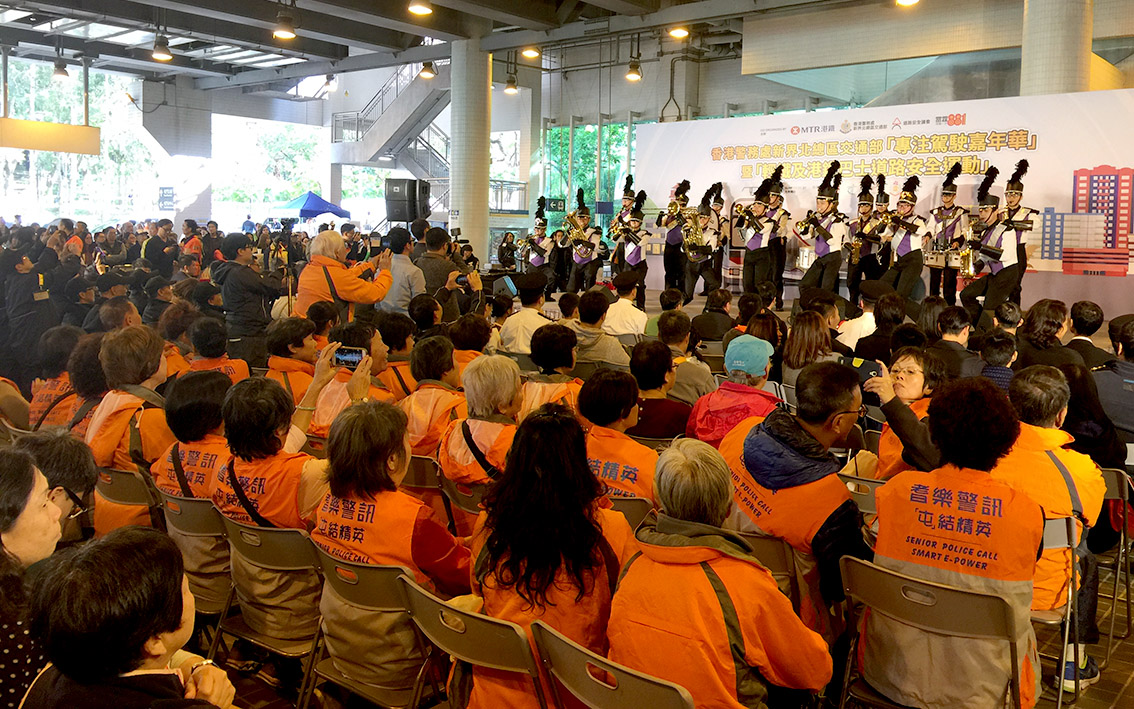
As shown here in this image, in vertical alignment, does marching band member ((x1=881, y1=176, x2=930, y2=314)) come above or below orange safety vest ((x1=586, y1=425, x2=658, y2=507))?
above

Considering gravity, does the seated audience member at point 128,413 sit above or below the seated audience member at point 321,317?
below

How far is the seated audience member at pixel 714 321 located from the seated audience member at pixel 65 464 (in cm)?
444

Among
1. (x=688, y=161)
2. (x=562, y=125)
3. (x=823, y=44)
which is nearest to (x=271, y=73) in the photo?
(x=562, y=125)

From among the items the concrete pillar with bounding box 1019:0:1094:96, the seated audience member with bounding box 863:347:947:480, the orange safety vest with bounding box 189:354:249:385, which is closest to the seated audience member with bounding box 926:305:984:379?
the seated audience member with bounding box 863:347:947:480

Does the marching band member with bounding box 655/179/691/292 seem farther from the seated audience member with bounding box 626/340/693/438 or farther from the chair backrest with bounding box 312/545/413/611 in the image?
the chair backrest with bounding box 312/545/413/611

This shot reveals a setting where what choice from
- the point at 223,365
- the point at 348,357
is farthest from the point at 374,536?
the point at 223,365

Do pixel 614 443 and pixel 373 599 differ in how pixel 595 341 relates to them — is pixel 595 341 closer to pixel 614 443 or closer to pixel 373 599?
pixel 614 443

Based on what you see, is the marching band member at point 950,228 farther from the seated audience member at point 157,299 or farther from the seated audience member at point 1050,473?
the seated audience member at point 157,299

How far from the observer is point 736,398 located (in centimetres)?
354

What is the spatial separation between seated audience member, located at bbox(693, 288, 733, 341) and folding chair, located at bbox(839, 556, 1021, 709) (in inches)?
157

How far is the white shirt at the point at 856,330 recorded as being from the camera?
605 cm

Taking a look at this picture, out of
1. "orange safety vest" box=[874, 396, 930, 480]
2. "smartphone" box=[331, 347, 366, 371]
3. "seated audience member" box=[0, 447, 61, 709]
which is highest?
"smartphone" box=[331, 347, 366, 371]

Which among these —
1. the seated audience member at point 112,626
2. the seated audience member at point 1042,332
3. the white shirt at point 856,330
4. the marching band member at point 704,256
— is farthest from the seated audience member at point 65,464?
the marching band member at point 704,256

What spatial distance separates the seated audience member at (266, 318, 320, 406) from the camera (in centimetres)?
439
